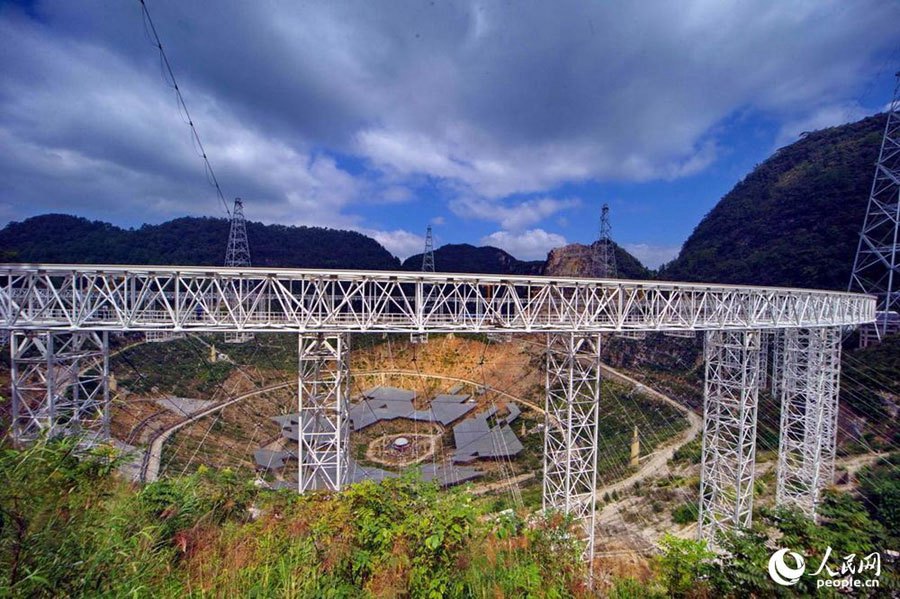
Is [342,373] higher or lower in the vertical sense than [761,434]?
higher

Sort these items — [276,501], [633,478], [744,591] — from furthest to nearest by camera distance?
1. [633,478]
2. [276,501]
3. [744,591]

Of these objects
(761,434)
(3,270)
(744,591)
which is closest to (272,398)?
(3,270)

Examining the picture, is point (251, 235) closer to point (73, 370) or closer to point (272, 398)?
point (272, 398)

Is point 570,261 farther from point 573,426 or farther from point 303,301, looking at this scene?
point 303,301

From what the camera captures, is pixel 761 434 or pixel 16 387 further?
pixel 761 434

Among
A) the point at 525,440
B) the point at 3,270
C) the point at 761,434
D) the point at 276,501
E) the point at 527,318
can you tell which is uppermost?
the point at 3,270

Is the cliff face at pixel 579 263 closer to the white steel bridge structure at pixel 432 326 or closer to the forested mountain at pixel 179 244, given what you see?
the forested mountain at pixel 179 244

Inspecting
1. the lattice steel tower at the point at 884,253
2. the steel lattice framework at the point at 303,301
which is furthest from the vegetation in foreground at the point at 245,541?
the lattice steel tower at the point at 884,253

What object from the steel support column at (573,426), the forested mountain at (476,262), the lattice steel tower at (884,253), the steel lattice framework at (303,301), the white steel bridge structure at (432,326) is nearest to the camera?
the steel lattice framework at (303,301)
